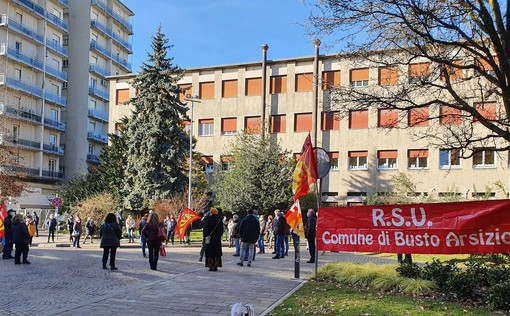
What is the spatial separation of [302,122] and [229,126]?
717 cm

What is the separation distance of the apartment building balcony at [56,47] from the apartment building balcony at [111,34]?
16.5ft

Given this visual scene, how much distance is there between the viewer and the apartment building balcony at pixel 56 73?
62250 millimetres

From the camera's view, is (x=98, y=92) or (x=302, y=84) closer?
(x=302, y=84)

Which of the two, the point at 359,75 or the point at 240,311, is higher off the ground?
the point at 359,75

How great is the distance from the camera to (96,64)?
69188 mm

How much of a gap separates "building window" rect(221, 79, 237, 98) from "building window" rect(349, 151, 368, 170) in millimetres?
12492

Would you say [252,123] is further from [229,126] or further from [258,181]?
[258,181]

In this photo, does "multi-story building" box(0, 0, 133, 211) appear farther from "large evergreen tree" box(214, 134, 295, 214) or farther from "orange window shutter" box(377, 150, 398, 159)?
"orange window shutter" box(377, 150, 398, 159)

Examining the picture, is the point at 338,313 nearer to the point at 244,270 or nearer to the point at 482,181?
the point at 244,270

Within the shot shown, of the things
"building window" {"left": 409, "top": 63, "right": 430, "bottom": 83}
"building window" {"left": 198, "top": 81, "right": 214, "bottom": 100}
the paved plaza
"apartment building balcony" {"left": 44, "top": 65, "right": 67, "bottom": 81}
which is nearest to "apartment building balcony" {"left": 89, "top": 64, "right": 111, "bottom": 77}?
"apartment building balcony" {"left": 44, "top": 65, "right": 67, "bottom": 81}

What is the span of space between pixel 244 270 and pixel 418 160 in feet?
99.3

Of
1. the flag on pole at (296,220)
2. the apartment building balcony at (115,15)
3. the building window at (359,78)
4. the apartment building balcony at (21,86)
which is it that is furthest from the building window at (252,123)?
the apartment building balcony at (115,15)

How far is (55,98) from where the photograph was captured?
63594 mm

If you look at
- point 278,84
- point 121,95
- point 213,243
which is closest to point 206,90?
point 278,84
